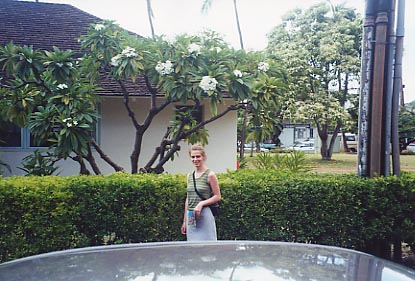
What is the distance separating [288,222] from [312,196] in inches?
18.9

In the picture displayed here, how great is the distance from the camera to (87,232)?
5.77 m

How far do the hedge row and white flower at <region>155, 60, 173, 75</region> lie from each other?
6.43 ft

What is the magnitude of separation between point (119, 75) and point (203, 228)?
11.2 feet

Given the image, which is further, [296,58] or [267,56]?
[296,58]

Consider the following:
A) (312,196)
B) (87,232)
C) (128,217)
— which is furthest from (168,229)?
(312,196)

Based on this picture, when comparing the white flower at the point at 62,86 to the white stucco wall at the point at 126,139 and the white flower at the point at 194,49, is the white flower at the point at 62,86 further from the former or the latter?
the white stucco wall at the point at 126,139

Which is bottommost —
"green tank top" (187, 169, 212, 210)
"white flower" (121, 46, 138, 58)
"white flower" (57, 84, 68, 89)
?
"green tank top" (187, 169, 212, 210)

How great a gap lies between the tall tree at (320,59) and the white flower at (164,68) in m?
19.4

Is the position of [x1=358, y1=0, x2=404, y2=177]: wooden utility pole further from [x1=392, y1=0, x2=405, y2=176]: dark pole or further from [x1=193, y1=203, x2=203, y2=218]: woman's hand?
[x1=193, y1=203, x2=203, y2=218]: woman's hand

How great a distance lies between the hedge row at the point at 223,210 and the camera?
18.1 ft

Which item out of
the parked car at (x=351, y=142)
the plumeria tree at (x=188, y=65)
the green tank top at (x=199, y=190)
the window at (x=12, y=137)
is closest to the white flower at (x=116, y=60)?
the plumeria tree at (x=188, y=65)

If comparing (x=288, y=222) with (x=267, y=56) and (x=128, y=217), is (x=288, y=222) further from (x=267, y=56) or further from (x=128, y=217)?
(x=267, y=56)

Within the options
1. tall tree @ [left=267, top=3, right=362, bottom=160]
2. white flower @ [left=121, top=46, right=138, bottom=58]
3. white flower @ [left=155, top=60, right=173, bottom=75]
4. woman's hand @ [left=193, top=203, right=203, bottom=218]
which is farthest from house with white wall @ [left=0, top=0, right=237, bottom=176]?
tall tree @ [left=267, top=3, right=362, bottom=160]

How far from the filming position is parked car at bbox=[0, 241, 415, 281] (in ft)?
6.93
